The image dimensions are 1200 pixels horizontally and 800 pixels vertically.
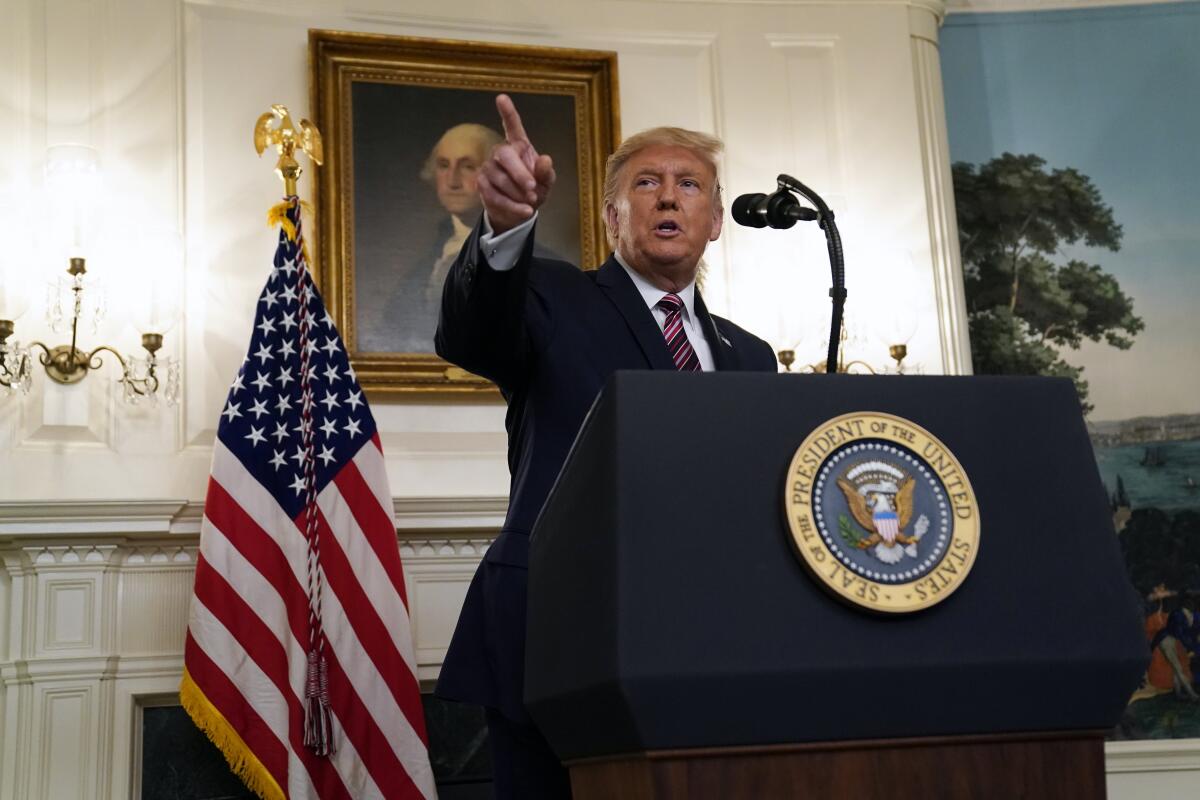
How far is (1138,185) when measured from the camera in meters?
5.65

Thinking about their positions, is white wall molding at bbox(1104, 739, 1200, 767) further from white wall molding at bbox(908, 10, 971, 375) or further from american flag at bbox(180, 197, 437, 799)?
american flag at bbox(180, 197, 437, 799)

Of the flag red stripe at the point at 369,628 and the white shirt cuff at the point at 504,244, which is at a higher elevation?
the white shirt cuff at the point at 504,244

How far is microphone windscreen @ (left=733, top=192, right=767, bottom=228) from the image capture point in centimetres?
207

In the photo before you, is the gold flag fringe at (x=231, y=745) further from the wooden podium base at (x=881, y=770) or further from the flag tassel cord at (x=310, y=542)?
the wooden podium base at (x=881, y=770)

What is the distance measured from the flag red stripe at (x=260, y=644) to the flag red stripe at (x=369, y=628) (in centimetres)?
24

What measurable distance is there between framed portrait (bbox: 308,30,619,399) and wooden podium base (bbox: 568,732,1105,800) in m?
3.64

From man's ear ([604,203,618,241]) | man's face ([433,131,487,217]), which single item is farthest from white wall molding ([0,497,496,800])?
man's ear ([604,203,618,241])

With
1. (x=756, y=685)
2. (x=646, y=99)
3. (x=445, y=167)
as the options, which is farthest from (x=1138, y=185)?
(x=756, y=685)

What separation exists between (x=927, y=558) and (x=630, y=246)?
1.21 meters

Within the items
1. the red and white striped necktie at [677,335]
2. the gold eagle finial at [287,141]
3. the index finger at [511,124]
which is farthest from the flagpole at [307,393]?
the index finger at [511,124]

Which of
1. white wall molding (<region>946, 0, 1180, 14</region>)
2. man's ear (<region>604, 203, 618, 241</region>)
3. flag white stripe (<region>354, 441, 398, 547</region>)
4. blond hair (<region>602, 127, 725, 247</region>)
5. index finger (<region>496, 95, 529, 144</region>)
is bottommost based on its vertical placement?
flag white stripe (<region>354, 441, 398, 547</region>)

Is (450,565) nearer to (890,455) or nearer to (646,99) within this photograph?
(646,99)

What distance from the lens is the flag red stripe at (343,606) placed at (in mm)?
4039

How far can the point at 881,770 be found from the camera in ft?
4.10
